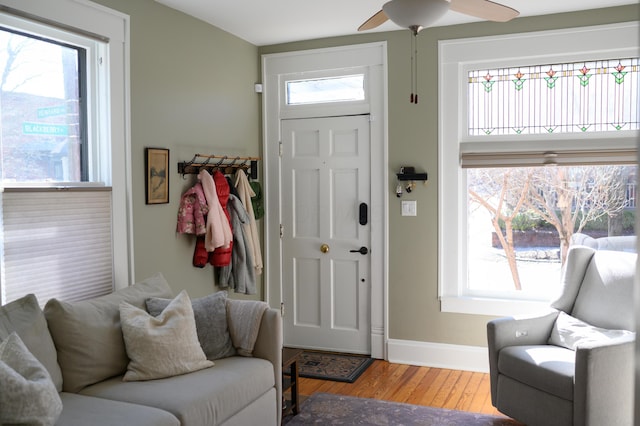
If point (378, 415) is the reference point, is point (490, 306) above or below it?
above

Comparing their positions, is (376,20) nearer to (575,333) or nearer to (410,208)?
(410,208)

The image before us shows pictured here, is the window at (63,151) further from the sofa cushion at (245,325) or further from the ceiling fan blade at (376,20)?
the ceiling fan blade at (376,20)

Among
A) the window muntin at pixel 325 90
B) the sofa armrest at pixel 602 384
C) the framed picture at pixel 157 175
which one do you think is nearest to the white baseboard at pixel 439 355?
the sofa armrest at pixel 602 384

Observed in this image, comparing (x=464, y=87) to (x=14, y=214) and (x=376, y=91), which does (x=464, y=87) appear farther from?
(x=14, y=214)

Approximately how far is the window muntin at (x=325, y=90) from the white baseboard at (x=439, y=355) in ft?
6.42

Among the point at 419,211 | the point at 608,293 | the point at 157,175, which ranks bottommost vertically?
the point at 608,293

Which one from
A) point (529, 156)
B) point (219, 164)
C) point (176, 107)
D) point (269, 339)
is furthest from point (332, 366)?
point (176, 107)

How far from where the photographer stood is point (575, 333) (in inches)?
137

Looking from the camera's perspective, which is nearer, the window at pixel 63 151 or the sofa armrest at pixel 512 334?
the window at pixel 63 151

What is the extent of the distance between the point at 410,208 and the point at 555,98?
4.21 feet

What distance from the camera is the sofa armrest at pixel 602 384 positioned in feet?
9.79

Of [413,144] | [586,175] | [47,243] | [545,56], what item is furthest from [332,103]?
[47,243]

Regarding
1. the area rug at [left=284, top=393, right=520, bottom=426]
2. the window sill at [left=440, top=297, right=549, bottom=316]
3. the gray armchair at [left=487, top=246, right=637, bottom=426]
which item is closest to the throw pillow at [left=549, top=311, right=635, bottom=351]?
the gray armchair at [left=487, top=246, right=637, bottom=426]

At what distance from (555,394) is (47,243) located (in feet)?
8.93
